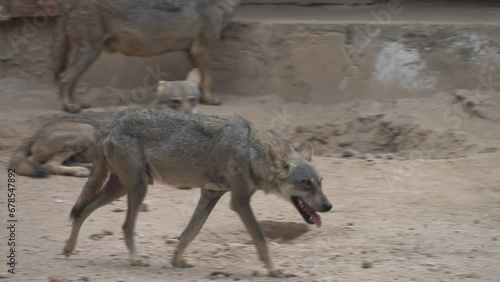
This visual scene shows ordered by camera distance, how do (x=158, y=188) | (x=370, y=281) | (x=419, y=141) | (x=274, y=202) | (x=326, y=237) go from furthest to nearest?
1. (x=419, y=141)
2. (x=158, y=188)
3. (x=274, y=202)
4. (x=326, y=237)
5. (x=370, y=281)

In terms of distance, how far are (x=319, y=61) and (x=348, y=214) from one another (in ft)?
12.7

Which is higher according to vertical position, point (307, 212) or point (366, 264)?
point (307, 212)

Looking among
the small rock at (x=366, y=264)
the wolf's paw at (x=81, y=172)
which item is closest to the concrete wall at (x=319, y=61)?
the wolf's paw at (x=81, y=172)

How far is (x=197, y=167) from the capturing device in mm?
5887

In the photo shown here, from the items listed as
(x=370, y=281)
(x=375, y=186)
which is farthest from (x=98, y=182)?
(x=375, y=186)

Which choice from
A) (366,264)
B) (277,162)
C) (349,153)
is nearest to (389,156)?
(349,153)

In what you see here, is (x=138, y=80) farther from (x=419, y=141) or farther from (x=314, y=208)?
(x=314, y=208)

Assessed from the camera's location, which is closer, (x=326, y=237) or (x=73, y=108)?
(x=326, y=237)

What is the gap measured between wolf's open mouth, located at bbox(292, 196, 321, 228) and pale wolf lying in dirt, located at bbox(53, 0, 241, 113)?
16.3 feet

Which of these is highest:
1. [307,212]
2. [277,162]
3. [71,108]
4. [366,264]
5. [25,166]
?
[277,162]

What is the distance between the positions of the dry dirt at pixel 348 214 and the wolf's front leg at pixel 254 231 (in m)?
0.09

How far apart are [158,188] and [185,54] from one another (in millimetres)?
3612

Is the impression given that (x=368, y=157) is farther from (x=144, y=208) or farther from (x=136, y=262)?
(x=136, y=262)

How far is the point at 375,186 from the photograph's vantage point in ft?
25.3
